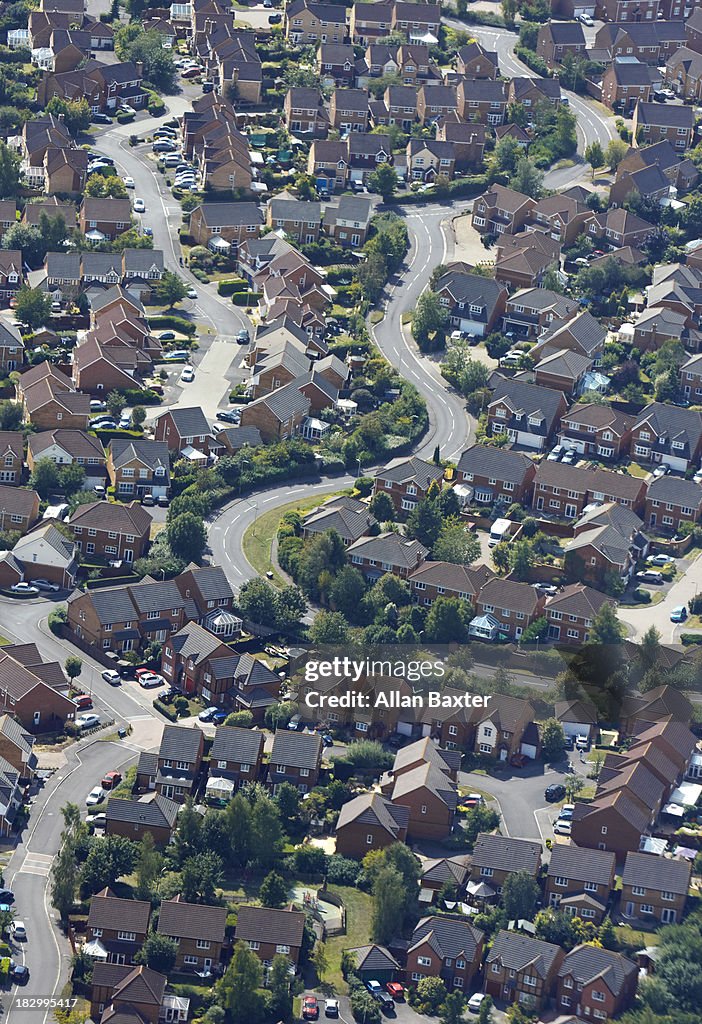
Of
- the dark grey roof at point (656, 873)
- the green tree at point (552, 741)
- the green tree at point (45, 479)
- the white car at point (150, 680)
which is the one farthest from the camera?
the green tree at point (45, 479)

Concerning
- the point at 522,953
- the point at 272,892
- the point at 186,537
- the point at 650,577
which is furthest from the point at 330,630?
the point at 522,953

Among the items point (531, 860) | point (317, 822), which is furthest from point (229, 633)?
point (531, 860)

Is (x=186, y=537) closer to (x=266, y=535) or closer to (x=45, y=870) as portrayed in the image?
(x=266, y=535)

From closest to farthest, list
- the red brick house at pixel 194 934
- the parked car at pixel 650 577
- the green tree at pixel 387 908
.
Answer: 1. the red brick house at pixel 194 934
2. the green tree at pixel 387 908
3. the parked car at pixel 650 577

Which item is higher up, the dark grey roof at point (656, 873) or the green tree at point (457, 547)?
the dark grey roof at point (656, 873)

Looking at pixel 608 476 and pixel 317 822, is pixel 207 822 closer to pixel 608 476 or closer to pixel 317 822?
pixel 317 822

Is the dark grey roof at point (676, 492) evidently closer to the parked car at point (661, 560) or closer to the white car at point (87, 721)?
the parked car at point (661, 560)

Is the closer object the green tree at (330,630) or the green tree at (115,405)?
the green tree at (330,630)

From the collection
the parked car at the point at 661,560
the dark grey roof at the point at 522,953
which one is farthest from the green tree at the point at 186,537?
the dark grey roof at the point at 522,953

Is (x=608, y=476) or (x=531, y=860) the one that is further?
(x=608, y=476)
